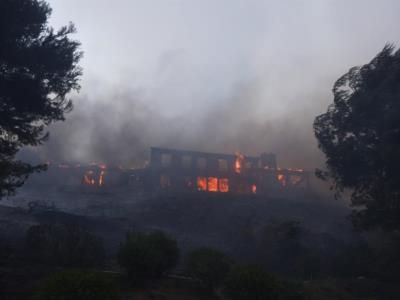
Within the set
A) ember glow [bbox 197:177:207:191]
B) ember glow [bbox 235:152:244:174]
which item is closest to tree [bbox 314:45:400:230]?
ember glow [bbox 197:177:207:191]

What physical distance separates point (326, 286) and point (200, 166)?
39440mm

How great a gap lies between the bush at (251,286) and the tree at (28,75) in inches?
393

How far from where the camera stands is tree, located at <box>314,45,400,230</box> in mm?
18484

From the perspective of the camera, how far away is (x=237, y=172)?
5419 cm

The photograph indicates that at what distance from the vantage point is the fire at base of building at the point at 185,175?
50438 millimetres

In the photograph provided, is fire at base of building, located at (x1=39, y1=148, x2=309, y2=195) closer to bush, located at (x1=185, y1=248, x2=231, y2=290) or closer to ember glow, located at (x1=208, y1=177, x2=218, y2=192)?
ember glow, located at (x1=208, y1=177, x2=218, y2=192)

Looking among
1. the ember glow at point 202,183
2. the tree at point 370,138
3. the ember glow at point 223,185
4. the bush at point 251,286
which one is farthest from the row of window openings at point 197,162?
the bush at point 251,286

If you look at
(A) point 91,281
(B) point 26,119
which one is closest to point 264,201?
(B) point 26,119

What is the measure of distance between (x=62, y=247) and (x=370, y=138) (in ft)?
53.1

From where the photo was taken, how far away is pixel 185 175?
5181 centimetres

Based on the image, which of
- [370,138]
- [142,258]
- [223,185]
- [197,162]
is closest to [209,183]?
[223,185]

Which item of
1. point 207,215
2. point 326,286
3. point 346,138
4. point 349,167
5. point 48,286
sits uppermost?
point 346,138

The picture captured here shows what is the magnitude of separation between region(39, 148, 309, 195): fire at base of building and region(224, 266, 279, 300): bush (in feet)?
124

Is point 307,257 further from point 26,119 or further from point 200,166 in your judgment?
point 200,166
